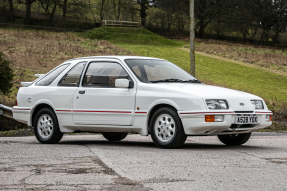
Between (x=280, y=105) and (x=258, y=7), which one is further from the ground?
(x=258, y=7)

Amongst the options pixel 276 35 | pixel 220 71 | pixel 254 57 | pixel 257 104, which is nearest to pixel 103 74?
pixel 257 104

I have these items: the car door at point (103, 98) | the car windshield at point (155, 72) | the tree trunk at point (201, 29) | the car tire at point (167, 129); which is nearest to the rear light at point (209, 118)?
the car tire at point (167, 129)

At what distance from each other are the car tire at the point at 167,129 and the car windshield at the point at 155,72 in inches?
32.6

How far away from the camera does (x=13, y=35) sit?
43.3 m

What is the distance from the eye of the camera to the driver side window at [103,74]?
8.69m

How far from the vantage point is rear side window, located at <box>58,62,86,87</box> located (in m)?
9.23

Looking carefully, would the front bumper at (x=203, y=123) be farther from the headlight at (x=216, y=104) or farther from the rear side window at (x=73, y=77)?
the rear side window at (x=73, y=77)

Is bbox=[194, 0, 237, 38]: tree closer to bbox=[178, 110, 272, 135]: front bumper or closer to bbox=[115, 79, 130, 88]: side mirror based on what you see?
bbox=[115, 79, 130, 88]: side mirror

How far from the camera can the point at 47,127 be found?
945 centimetres

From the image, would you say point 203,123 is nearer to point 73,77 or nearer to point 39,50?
point 73,77

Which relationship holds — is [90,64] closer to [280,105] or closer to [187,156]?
[187,156]

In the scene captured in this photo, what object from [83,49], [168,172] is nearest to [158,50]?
[83,49]

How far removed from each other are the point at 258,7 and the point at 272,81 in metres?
36.2

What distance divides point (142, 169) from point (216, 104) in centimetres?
231
